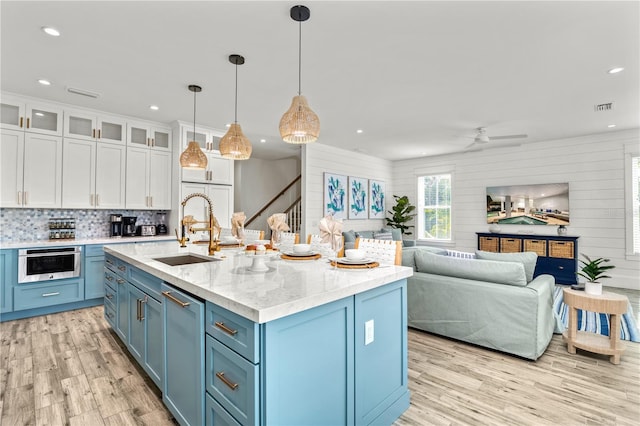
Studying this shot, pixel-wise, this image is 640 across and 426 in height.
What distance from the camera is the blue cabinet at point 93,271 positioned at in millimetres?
4133

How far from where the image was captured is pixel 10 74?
328 cm

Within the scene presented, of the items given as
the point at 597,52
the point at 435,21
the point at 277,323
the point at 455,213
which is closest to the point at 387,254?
the point at 277,323

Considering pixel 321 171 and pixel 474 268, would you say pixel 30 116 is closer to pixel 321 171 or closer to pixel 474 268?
pixel 321 171

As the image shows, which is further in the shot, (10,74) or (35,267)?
(35,267)


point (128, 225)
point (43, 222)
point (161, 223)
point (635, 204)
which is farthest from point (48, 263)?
point (635, 204)

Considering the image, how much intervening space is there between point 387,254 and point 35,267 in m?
4.23

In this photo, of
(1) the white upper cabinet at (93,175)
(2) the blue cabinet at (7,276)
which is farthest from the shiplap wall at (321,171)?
(2) the blue cabinet at (7,276)

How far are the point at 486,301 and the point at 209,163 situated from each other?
14.7ft

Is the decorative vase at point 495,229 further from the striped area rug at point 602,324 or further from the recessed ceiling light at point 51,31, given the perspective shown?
the recessed ceiling light at point 51,31

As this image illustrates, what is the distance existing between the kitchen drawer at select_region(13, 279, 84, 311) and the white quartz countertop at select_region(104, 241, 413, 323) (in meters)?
2.39

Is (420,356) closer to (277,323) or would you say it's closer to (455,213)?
(277,323)

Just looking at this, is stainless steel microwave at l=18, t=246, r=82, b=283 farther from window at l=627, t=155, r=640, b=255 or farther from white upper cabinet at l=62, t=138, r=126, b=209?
window at l=627, t=155, r=640, b=255

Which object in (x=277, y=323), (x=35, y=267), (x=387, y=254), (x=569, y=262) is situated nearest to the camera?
(x=277, y=323)

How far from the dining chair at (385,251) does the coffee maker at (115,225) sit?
4.14m
